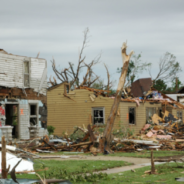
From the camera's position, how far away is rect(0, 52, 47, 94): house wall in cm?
1975

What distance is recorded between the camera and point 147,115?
100ft

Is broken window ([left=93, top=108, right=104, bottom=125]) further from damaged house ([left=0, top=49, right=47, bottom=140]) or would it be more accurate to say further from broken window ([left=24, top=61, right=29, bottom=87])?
broken window ([left=24, top=61, right=29, bottom=87])

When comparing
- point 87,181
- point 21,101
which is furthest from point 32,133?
point 87,181

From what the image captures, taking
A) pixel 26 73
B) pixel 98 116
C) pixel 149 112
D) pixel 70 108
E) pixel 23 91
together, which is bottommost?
pixel 98 116

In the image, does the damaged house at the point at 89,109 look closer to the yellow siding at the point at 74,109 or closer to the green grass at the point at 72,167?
the yellow siding at the point at 74,109

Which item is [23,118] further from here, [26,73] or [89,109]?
[89,109]

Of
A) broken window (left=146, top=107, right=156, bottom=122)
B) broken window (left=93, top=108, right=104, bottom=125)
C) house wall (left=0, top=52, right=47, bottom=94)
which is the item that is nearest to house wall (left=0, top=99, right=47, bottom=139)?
house wall (left=0, top=52, right=47, bottom=94)

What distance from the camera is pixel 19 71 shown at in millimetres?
20484

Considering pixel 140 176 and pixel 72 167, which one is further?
pixel 72 167

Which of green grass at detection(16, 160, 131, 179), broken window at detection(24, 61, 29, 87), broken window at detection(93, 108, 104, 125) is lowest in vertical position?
green grass at detection(16, 160, 131, 179)

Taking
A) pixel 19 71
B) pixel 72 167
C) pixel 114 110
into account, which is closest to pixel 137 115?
pixel 114 110

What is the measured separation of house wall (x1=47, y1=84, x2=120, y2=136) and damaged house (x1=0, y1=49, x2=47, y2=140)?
22.6 feet

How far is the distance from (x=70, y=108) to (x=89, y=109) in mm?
1715

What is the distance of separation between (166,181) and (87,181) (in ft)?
6.54
